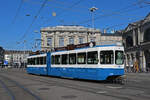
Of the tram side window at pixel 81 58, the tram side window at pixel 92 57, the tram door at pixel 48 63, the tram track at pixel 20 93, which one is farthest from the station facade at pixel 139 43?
the tram track at pixel 20 93

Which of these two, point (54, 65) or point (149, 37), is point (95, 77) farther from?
point (149, 37)

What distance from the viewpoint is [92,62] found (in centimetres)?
1658

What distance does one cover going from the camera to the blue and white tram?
15891 mm

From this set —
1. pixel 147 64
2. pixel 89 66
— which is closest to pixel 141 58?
pixel 147 64

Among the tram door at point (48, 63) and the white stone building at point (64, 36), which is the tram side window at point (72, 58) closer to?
the tram door at point (48, 63)

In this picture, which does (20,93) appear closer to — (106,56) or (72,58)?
(106,56)

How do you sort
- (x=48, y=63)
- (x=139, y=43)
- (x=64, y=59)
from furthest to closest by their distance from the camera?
(x=139, y=43) < (x=48, y=63) < (x=64, y=59)

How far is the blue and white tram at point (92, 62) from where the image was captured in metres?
15.9

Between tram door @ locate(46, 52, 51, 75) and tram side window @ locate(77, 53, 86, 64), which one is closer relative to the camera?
tram side window @ locate(77, 53, 86, 64)

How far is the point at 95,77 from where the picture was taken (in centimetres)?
1623

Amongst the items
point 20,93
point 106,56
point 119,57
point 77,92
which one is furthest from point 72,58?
point 20,93

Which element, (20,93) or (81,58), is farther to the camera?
(81,58)

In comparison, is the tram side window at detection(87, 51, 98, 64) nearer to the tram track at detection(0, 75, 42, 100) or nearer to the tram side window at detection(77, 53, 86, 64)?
the tram side window at detection(77, 53, 86, 64)

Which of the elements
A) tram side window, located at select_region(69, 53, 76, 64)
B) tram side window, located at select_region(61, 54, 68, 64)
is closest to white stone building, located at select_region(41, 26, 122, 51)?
tram side window, located at select_region(61, 54, 68, 64)
